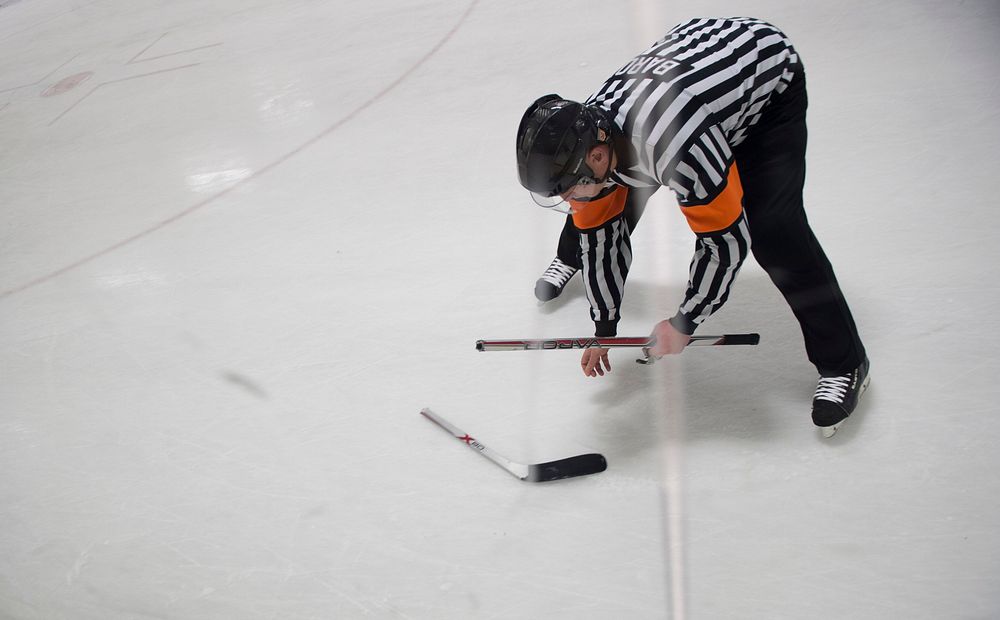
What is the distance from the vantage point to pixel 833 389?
Answer: 53.2 inches

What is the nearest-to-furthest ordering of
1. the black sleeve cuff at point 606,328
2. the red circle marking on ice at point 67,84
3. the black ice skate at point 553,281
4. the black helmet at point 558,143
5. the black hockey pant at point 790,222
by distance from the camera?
1. the black helmet at point 558,143
2. the black hockey pant at point 790,222
3. the black sleeve cuff at point 606,328
4. the black ice skate at point 553,281
5. the red circle marking on ice at point 67,84

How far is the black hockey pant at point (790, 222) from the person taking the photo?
129 cm

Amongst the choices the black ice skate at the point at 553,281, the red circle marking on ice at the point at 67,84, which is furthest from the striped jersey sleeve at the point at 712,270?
the red circle marking on ice at the point at 67,84

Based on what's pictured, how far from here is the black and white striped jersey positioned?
1.14 m

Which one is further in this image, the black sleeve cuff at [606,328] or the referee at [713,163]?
the black sleeve cuff at [606,328]

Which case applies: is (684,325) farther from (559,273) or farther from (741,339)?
(559,273)

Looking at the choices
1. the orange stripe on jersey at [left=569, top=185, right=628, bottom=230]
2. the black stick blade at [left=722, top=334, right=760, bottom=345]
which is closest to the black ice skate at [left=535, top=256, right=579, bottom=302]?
the orange stripe on jersey at [left=569, top=185, right=628, bottom=230]

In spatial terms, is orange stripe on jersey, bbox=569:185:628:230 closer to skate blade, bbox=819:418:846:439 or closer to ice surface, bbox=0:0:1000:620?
ice surface, bbox=0:0:1000:620

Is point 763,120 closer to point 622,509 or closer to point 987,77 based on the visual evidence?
point 622,509

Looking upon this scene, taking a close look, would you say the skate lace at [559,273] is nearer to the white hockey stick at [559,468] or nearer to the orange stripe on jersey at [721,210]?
the white hockey stick at [559,468]

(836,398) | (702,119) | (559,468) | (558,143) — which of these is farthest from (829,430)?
(558,143)

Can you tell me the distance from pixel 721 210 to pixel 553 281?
701 millimetres

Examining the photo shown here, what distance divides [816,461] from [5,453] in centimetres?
184

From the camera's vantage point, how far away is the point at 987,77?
2.27 m
